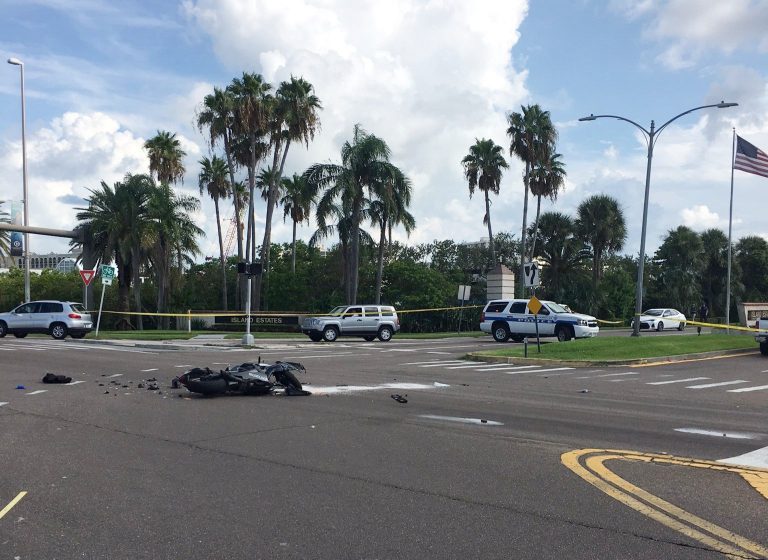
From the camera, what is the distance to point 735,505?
20.0ft

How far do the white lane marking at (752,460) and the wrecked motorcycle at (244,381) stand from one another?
23.3 ft

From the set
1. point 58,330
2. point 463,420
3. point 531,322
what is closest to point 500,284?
point 531,322

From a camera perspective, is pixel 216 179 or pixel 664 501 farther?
pixel 216 179

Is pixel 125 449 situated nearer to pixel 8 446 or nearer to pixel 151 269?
pixel 8 446

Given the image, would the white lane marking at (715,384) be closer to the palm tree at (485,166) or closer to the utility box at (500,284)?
the utility box at (500,284)

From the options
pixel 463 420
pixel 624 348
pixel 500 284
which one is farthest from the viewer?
pixel 500 284

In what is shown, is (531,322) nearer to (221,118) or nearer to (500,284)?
(500,284)

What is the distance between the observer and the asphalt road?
16.9 feet

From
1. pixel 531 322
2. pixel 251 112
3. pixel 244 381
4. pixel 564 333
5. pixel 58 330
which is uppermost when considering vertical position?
pixel 251 112

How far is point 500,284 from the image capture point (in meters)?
39.7

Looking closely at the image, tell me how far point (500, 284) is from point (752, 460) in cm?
3187

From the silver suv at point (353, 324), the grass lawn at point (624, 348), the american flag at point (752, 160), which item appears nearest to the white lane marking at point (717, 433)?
the grass lawn at point (624, 348)

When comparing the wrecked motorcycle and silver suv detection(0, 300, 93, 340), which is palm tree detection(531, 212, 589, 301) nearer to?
silver suv detection(0, 300, 93, 340)

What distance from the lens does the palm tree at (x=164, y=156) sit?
52031mm
